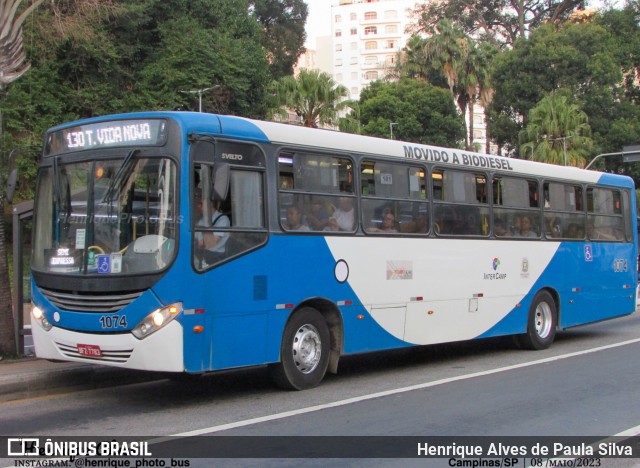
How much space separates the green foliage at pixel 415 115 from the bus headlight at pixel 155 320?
1868 inches

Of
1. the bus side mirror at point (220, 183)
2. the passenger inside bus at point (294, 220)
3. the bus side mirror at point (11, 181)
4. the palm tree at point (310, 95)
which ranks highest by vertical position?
the palm tree at point (310, 95)

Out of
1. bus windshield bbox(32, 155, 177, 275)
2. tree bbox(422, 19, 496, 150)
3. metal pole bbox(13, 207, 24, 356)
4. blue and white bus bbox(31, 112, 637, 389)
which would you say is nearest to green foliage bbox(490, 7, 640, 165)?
tree bbox(422, 19, 496, 150)

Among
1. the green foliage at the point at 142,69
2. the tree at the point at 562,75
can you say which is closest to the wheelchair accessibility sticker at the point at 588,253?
the green foliage at the point at 142,69

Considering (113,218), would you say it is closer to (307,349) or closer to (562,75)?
(307,349)

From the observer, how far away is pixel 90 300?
811 cm

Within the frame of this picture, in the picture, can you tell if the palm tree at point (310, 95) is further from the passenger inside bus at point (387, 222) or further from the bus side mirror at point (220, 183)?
the bus side mirror at point (220, 183)

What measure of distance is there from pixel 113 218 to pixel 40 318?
1.62 m

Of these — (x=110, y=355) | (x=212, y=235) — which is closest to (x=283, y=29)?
(x=212, y=235)

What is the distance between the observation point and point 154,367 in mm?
7770

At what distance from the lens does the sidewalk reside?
889 centimetres

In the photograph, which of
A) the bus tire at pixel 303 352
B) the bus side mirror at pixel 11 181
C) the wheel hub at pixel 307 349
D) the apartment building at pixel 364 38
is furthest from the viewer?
the apartment building at pixel 364 38

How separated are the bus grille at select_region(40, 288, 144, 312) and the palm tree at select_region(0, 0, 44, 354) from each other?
8.45 feet

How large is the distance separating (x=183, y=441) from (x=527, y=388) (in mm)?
4805

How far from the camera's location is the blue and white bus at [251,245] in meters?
7.94
